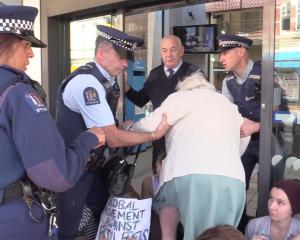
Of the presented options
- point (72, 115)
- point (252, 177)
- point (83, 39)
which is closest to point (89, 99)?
point (72, 115)

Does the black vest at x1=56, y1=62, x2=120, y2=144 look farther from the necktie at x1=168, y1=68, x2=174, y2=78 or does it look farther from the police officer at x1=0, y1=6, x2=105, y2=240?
the necktie at x1=168, y1=68, x2=174, y2=78

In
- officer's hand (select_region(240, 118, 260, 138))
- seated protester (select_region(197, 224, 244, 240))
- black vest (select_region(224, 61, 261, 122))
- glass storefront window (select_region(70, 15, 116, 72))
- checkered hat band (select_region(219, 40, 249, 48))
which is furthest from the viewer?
glass storefront window (select_region(70, 15, 116, 72))

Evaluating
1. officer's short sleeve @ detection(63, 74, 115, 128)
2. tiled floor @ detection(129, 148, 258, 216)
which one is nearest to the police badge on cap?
officer's short sleeve @ detection(63, 74, 115, 128)

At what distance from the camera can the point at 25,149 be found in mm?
1465

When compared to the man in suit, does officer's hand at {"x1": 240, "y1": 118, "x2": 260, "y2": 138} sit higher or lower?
lower

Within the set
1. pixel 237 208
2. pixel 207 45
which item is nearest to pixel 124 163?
pixel 237 208

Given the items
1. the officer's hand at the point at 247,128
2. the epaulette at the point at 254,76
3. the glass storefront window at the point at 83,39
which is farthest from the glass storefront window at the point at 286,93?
the glass storefront window at the point at 83,39

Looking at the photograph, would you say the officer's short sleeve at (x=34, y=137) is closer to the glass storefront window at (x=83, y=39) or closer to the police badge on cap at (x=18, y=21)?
the police badge on cap at (x=18, y=21)

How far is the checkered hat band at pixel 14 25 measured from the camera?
1548mm

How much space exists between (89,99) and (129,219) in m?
0.70

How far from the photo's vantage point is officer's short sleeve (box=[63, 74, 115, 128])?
218 cm

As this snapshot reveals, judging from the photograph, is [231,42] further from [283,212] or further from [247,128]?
[283,212]

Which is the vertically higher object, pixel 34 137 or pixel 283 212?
pixel 34 137

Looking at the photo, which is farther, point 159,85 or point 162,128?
point 159,85
